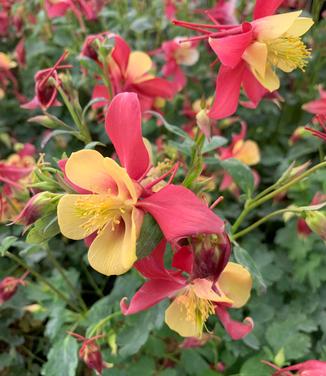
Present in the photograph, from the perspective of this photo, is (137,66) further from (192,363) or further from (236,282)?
(192,363)

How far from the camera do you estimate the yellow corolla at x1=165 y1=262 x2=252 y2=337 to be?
771 mm

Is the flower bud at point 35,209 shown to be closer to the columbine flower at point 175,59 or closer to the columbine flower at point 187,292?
the columbine flower at point 187,292

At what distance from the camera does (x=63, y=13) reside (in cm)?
147

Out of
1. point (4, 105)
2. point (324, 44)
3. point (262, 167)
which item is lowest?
point (262, 167)

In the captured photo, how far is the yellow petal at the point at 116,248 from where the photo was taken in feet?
1.95

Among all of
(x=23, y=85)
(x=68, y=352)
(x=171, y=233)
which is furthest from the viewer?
(x=23, y=85)

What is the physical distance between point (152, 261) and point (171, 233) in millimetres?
130

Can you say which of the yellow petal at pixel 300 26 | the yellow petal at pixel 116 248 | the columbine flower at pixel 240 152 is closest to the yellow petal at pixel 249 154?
the columbine flower at pixel 240 152

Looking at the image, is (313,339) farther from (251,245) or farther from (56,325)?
(56,325)

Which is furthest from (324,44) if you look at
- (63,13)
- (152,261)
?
(152,261)

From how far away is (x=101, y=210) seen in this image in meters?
0.64

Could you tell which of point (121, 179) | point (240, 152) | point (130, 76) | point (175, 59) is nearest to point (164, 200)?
point (121, 179)

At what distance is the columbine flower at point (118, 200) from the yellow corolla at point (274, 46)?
0.20 meters

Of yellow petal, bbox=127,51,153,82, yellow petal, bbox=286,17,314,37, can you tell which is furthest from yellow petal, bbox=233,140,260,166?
yellow petal, bbox=286,17,314,37
